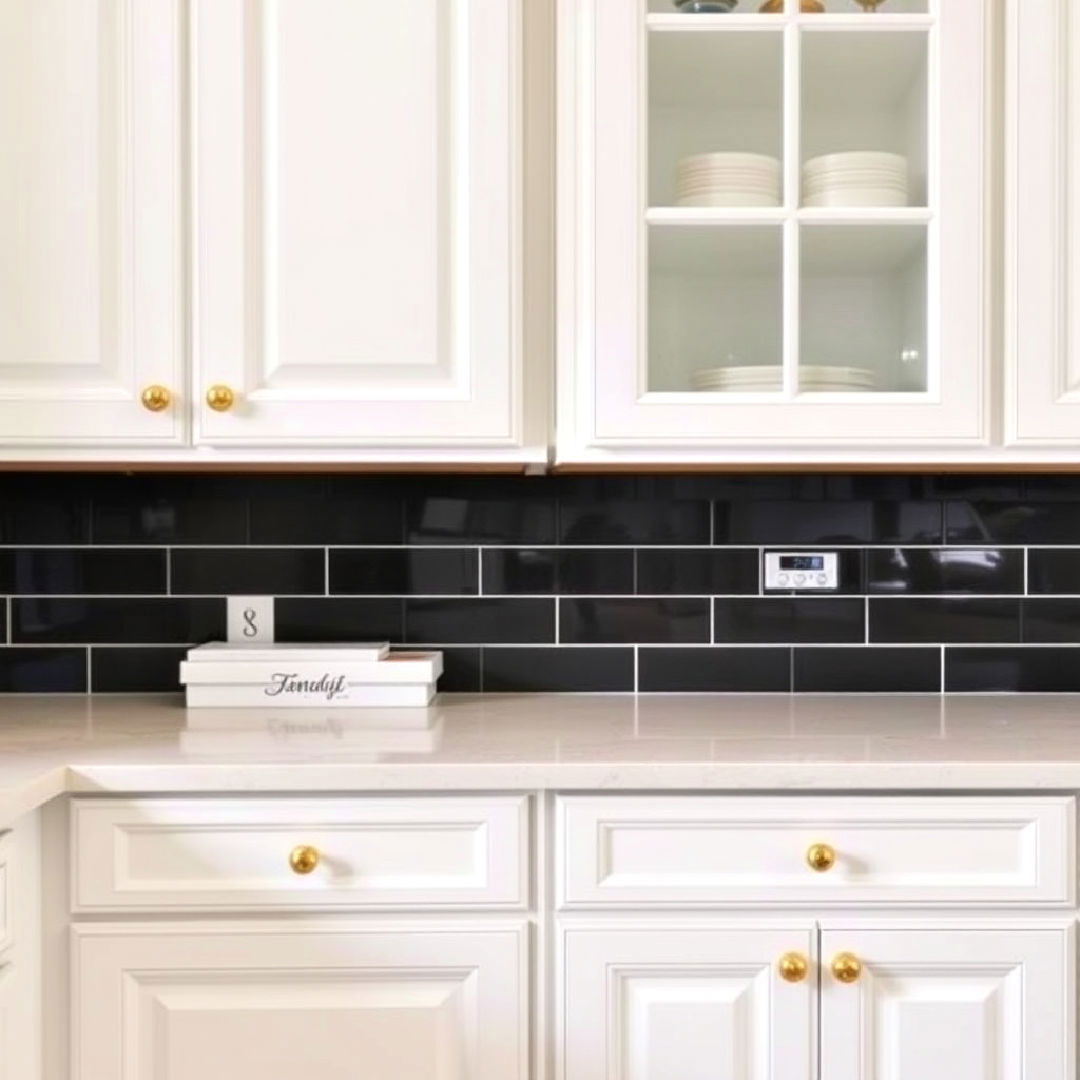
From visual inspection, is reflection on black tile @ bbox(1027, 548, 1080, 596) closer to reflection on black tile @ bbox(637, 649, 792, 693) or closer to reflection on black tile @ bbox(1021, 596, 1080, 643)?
reflection on black tile @ bbox(1021, 596, 1080, 643)

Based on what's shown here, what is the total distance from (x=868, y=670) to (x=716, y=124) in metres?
0.88

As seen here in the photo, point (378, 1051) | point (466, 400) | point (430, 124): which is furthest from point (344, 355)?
point (378, 1051)

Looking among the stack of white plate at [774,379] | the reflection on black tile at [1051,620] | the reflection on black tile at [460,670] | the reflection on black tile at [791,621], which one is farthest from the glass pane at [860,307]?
the reflection on black tile at [460,670]

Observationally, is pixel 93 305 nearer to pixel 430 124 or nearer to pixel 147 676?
pixel 430 124

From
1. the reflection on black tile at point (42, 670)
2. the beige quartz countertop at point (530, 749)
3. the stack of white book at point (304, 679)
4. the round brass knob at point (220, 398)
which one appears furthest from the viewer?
the reflection on black tile at point (42, 670)

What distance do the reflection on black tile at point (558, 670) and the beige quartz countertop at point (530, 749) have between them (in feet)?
0.52

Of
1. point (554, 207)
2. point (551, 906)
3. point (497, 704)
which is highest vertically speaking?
point (554, 207)

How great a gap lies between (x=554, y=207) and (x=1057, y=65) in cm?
69

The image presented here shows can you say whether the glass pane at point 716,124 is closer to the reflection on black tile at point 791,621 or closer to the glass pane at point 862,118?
the glass pane at point 862,118

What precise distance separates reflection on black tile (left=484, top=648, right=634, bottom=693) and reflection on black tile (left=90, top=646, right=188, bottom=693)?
51 centimetres

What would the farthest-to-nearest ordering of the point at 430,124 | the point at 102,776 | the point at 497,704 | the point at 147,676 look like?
1. the point at 147,676
2. the point at 497,704
3. the point at 430,124
4. the point at 102,776

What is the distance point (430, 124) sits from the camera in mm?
1446

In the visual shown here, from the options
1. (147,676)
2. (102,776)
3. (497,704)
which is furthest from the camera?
(147,676)

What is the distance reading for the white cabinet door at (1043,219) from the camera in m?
1.45
